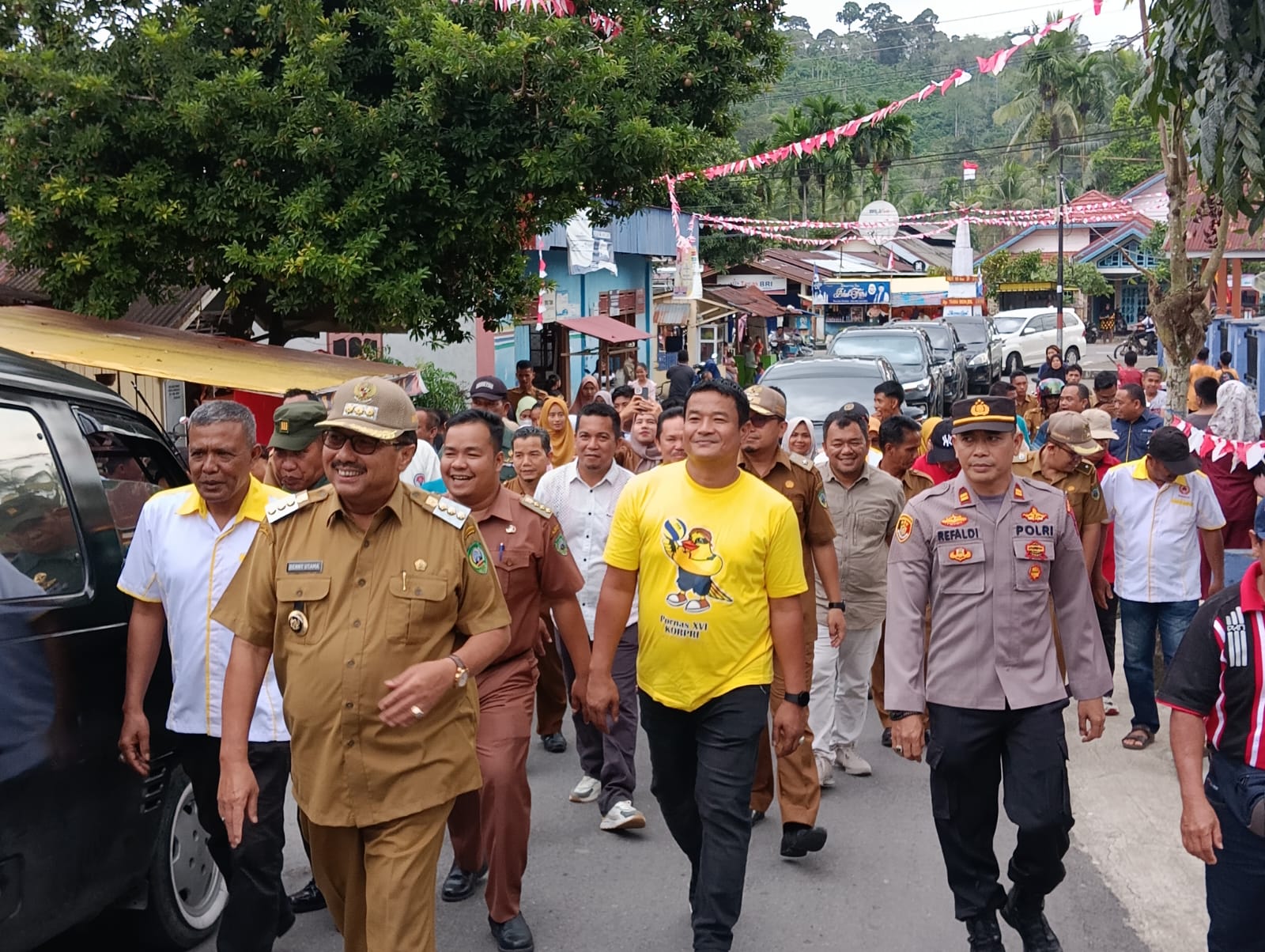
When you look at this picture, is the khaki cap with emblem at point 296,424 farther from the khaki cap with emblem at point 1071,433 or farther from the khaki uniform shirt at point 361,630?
the khaki cap with emblem at point 1071,433

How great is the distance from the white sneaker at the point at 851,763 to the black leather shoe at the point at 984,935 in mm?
2368

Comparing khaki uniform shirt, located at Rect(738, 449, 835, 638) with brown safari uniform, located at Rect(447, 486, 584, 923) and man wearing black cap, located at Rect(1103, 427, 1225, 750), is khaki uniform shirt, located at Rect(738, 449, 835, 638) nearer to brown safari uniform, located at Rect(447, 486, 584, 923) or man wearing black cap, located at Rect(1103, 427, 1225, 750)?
brown safari uniform, located at Rect(447, 486, 584, 923)

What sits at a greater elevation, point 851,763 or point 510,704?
point 510,704

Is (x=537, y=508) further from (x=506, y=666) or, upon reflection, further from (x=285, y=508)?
(x=285, y=508)

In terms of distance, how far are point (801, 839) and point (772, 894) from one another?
0.35 m

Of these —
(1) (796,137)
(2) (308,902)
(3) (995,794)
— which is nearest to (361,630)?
(2) (308,902)

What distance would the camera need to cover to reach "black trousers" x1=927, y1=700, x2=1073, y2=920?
4492mm

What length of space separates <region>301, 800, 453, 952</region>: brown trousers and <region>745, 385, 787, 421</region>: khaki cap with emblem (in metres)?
2.69

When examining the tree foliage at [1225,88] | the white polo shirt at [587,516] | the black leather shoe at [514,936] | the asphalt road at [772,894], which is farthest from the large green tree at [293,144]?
the black leather shoe at [514,936]

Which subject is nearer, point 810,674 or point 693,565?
point 693,565

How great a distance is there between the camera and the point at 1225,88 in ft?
20.8

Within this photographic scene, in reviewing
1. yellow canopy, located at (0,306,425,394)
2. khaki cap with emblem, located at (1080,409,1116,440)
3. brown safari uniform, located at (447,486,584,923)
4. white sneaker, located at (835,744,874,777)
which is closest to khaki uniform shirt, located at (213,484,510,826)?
brown safari uniform, located at (447,486,584,923)

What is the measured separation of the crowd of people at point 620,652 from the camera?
12.1ft

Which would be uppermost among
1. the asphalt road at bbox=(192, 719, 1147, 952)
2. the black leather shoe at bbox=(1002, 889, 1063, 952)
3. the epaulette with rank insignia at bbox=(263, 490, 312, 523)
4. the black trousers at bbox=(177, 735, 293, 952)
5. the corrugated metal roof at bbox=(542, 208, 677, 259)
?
the corrugated metal roof at bbox=(542, 208, 677, 259)
